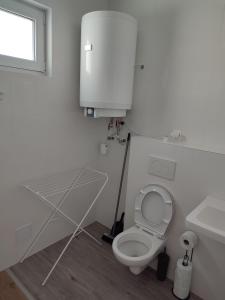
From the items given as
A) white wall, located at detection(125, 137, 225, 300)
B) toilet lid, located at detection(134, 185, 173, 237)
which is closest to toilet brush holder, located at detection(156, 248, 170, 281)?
white wall, located at detection(125, 137, 225, 300)

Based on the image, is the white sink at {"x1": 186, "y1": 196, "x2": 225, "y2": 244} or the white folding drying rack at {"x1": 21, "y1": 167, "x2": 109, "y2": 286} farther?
the white folding drying rack at {"x1": 21, "y1": 167, "x2": 109, "y2": 286}

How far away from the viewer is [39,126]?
1831mm

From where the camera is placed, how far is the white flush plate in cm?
170

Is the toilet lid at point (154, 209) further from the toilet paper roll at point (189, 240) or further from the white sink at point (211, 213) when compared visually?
the white sink at point (211, 213)

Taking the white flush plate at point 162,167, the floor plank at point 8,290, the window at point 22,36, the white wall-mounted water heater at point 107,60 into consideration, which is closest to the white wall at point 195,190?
the white flush plate at point 162,167

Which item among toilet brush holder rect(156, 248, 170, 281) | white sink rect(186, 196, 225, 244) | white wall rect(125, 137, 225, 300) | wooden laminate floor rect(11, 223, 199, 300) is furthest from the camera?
toilet brush holder rect(156, 248, 170, 281)

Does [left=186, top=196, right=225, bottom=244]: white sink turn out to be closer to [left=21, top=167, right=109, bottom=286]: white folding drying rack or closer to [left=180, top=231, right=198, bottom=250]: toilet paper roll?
[left=180, top=231, right=198, bottom=250]: toilet paper roll

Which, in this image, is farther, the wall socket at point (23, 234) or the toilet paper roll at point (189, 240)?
the wall socket at point (23, 234)

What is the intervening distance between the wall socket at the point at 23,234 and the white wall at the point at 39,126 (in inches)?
1.5

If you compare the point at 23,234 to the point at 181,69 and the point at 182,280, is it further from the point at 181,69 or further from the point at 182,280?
the point at 181,69

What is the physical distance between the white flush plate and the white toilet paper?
673 millimetres

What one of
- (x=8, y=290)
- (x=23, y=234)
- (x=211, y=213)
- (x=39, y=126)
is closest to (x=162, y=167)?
(x=211, y=213)

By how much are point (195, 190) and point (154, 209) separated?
0.40 metres

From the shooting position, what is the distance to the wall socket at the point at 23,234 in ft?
6.08
